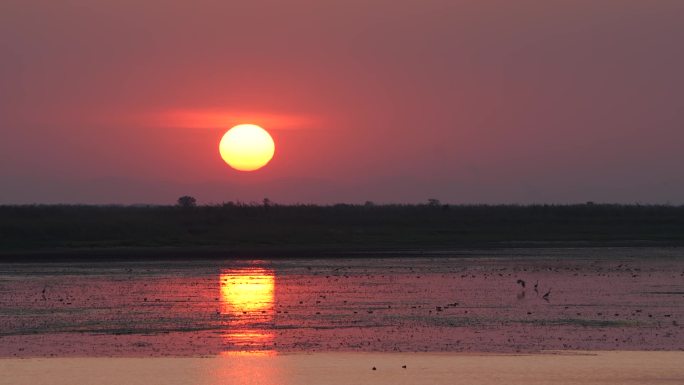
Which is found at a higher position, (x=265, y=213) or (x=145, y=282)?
(x=265, y=213)

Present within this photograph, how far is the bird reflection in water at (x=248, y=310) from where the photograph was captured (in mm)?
Answer: 25391

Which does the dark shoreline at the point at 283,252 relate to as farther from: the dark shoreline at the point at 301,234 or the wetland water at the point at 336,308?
the wetland water at the point at 336,308

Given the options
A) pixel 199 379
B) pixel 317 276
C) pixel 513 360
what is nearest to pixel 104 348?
pixel 199 379

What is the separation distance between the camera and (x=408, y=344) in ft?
83.8

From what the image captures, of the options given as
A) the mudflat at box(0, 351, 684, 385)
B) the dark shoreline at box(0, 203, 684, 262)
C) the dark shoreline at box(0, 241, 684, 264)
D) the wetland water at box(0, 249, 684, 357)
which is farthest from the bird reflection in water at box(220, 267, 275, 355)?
the dark shoreline at box(0, 203, 684, 262)

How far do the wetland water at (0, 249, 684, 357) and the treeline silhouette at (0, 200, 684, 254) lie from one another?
25.0m

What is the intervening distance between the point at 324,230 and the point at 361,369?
71554 millimetres

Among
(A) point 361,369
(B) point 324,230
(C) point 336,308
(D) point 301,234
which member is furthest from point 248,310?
(B) point 324,230

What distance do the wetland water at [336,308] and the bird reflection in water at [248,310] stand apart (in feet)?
0.15

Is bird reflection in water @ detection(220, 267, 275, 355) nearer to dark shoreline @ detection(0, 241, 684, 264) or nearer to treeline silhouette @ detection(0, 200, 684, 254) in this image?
dark shoreline @ detection(0, 241, 684, 264)

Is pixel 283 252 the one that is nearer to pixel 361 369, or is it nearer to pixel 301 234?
pixel 301 234

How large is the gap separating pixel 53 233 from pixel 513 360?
61917mm

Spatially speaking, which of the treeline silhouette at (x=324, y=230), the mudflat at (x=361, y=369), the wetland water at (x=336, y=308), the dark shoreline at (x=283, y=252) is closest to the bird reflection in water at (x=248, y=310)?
the wetland water at (x=336, y=308)

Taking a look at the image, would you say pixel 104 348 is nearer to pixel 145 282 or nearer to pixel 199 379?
pixel 199 379
